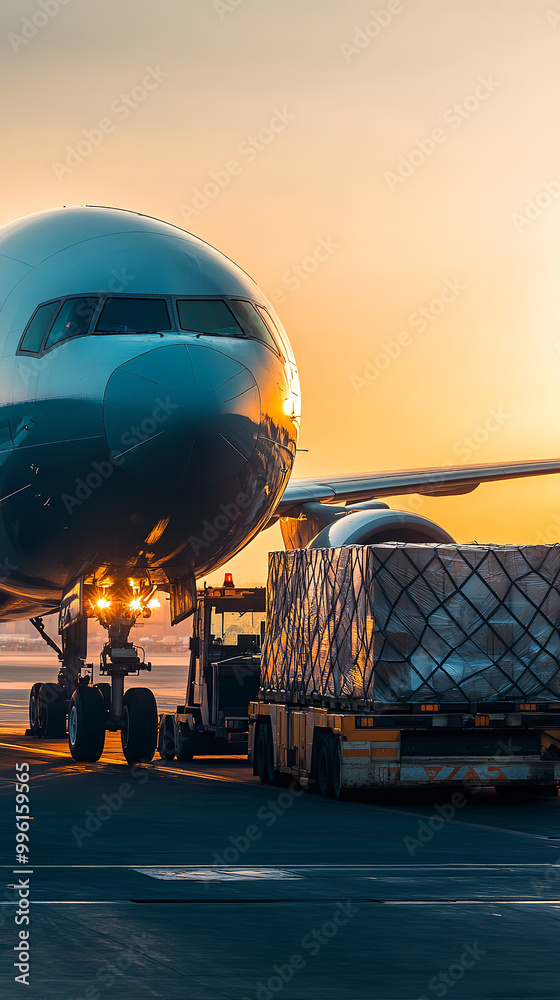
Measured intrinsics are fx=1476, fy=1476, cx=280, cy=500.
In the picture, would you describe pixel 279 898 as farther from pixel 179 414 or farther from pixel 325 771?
pixel 325 771

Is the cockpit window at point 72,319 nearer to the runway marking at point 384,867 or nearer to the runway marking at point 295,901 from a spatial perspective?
the runway marking at point 384,867

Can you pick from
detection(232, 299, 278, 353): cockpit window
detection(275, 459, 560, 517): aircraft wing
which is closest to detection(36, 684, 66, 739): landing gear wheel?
detection(275, 459, 560, 517): aircraft wing

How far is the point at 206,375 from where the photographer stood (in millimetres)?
13898

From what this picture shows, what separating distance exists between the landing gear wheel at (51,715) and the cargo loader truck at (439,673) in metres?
8.04

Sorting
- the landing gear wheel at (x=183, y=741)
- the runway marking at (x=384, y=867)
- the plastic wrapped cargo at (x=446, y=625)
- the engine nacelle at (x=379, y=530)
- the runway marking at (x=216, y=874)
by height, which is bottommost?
the runway marking at (x=216, y=874)

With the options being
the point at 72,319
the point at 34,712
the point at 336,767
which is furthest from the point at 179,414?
the point at 34,712

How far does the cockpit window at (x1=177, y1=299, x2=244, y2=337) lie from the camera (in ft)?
47.6

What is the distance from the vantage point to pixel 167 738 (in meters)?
20.8

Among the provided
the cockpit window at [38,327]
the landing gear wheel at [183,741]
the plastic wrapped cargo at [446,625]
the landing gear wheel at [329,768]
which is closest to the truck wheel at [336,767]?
the landing gear wheel at [329,768]

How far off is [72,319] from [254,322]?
1.88 metres

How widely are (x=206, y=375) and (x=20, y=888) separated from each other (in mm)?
6264

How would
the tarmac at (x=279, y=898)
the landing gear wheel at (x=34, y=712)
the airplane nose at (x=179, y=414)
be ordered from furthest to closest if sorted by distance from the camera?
the landing gear wheel at (x=34, y=712) → the airplane nose at (x=179, y=414) → the tarmac at (x=279, y=898)

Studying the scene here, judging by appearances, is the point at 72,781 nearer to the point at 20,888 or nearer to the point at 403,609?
the point at 403,609

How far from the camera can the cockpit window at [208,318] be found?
14.5 metres
